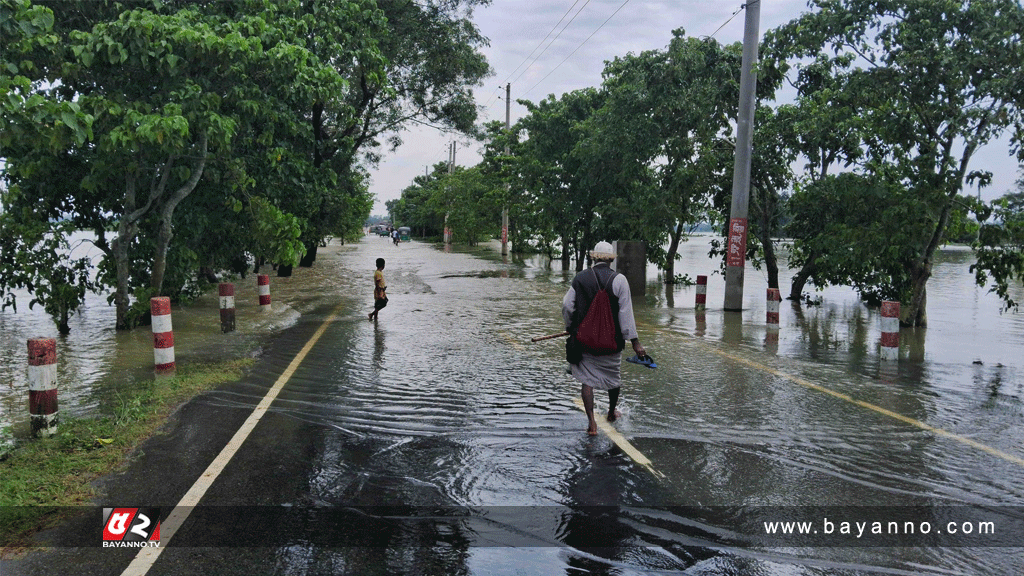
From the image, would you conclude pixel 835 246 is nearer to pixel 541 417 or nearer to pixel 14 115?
pixel 541 417

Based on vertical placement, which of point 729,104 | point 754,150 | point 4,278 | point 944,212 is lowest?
point 4,278

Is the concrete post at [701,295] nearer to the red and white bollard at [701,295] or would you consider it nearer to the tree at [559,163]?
the red and white bollard at [701,295]

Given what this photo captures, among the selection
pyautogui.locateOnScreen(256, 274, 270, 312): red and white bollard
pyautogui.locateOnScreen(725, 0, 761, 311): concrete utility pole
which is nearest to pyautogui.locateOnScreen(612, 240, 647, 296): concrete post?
pyautogui.locateOnScreen(725, 0, 761, 311): concrete utility pole

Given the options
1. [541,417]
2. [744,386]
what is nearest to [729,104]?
[744,386]

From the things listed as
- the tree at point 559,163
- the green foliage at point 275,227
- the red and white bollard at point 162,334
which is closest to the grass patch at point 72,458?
the red and white bollard at point 162,334

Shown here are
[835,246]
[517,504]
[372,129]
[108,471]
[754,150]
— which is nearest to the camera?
[517,504]

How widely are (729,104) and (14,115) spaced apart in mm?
16038

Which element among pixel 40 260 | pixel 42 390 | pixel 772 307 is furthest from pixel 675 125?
pixel 42 390

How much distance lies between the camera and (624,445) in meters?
6.26

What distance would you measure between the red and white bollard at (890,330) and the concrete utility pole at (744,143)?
6.00 m

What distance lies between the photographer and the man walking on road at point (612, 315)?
6527mm

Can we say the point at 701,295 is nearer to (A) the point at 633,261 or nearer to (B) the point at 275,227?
(A) the point at 633,261

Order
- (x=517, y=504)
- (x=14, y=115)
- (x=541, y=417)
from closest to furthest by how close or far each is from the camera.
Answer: (x=517, y=504), (x=14, y=115), (x=541, y=417)

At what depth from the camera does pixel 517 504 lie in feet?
16.0
